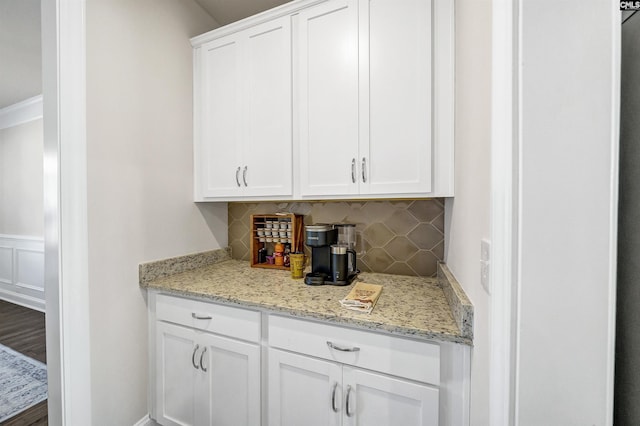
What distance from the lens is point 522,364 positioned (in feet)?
1.76

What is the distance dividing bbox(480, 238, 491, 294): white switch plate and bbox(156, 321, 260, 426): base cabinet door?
98cm

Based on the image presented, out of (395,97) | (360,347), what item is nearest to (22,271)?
(360,347)

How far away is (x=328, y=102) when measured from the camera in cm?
137

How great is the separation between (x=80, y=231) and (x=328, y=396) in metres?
1.32

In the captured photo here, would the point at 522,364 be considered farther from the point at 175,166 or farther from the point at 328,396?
the point at 175,166

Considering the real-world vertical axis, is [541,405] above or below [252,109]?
below

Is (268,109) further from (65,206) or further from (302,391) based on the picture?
(302,391)

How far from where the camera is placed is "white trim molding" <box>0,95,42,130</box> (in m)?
3.33

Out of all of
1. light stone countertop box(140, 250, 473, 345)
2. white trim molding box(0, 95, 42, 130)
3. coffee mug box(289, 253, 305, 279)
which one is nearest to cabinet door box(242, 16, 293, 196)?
coffee mug box(289, 253, 305, 279)

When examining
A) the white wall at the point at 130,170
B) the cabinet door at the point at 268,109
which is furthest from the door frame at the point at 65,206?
the cabinet door at the point at 268,109

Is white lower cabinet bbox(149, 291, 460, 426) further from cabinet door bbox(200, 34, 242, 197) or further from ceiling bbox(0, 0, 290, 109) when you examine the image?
ceiling bbox(0, 0, 290, 109)

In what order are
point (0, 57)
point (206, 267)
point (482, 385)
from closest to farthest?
1. point (482, 385)
2. point (206, 267)
3. point (0, 57)

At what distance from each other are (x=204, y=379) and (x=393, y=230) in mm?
1306

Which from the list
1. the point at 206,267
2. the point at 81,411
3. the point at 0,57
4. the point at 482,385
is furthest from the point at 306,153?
the point at 0,57
